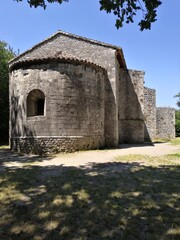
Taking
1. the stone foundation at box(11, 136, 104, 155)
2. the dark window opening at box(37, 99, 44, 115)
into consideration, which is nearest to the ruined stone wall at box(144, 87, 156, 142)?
the stone foundation at box(11, 136, 104, 155)

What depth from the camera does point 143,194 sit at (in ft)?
14.4

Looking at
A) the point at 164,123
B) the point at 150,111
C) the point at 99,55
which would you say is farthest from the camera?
the point at 164,123

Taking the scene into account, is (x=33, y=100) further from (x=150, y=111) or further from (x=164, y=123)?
(x=164, y=123)

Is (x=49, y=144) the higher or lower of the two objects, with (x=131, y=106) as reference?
lower

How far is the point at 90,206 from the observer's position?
382 cm

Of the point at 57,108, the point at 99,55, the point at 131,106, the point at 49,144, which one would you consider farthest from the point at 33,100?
the point at 131,106

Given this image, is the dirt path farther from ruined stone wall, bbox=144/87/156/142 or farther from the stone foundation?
ruined stone wall, bbox=144/87/156/142

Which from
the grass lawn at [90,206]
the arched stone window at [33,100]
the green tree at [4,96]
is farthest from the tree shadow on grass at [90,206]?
the green tree at [4,96]

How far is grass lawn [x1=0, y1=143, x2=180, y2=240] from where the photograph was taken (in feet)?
9.71

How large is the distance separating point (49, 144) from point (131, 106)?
9.43 meters

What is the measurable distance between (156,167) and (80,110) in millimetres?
5254

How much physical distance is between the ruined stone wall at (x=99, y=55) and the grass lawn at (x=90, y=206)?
301 inches

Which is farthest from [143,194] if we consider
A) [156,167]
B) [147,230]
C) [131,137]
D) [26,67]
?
[131,137]

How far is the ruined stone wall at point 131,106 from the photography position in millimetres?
17484
